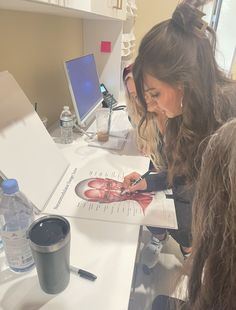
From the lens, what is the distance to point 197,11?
0.75 m

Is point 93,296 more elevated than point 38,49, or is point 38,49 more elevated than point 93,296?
point 38,49

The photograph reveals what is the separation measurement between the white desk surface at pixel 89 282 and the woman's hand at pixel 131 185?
0.51 feet

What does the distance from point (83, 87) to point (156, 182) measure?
0.59 m

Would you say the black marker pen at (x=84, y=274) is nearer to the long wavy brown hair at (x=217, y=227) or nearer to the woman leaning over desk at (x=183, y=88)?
the long wavy brown hair at (x=217, y=227)

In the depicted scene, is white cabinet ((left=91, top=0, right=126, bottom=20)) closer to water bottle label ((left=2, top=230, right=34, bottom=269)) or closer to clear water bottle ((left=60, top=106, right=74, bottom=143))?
clear water bottle ((left=60, top=106, right=74, bottom=143))

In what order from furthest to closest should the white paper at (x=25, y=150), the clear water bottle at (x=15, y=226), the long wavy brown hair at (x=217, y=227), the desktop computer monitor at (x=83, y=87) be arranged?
the desktop computer monitor at (x=83, y=87) < the white paper at (x=25, y=150) < the clear water bottle at (x=15, y=226) < the long wavy brown hair at (x=217, y=227)

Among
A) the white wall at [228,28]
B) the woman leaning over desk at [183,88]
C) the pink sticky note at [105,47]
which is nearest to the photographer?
the woman leaning over desk at [183,88]

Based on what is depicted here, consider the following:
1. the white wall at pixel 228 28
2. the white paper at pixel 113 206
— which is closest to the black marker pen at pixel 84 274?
the white paper at pixel 113 206

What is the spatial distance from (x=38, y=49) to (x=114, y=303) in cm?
99

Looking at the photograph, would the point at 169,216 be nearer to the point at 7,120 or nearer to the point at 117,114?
the point at 7,120

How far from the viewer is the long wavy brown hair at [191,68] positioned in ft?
2.47

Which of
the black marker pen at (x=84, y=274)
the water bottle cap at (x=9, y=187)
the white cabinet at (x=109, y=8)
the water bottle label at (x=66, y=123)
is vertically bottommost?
the black marker pen at (x=84, y=274)

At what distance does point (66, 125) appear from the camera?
3.62 feet

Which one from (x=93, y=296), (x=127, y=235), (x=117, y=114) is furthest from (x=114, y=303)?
(x=117, y=114)
